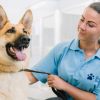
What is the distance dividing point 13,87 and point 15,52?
0.64 feet

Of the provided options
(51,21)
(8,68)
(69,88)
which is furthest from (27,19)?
(51,21)

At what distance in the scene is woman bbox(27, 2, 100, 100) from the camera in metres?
1.56

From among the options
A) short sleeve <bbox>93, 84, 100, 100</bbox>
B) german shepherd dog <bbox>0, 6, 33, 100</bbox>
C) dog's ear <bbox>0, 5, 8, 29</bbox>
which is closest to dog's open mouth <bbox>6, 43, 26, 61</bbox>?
german shepherd dog <bbox>0, 6, 33, 100</bbox>

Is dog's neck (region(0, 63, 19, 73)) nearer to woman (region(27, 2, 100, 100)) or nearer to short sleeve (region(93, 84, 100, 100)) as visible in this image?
woman (region(27, 2, 100, 100))

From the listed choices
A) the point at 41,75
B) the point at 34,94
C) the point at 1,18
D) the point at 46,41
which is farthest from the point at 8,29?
the point at 46,41

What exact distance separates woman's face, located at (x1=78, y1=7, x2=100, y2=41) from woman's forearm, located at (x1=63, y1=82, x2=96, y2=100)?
30cm

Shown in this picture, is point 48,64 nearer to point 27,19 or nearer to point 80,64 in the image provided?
point 80,64

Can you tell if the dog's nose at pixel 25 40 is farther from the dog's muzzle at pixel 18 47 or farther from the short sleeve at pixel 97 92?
the short sleeve at pixel 97 92

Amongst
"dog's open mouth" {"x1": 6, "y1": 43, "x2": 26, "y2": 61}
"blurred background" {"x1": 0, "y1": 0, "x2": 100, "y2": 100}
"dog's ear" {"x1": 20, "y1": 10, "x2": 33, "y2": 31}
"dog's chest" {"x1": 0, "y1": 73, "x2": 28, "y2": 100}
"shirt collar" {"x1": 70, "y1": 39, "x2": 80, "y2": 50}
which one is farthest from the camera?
"blurred background" {"x1": 0, "y1": 0, "x2": 100, "y2": 100}

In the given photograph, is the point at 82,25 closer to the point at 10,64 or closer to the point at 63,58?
the point at 63,58

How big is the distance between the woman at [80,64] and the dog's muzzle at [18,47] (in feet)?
0.71

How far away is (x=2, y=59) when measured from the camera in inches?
55.0

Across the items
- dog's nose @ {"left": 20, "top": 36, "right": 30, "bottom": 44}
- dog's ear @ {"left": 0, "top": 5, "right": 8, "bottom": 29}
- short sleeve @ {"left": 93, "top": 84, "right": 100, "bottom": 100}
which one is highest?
dog's ear @ {"left": 0, "top": 5, "right": 8, "bottom": 29}

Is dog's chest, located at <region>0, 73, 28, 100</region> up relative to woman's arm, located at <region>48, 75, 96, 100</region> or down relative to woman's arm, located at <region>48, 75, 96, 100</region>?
up
